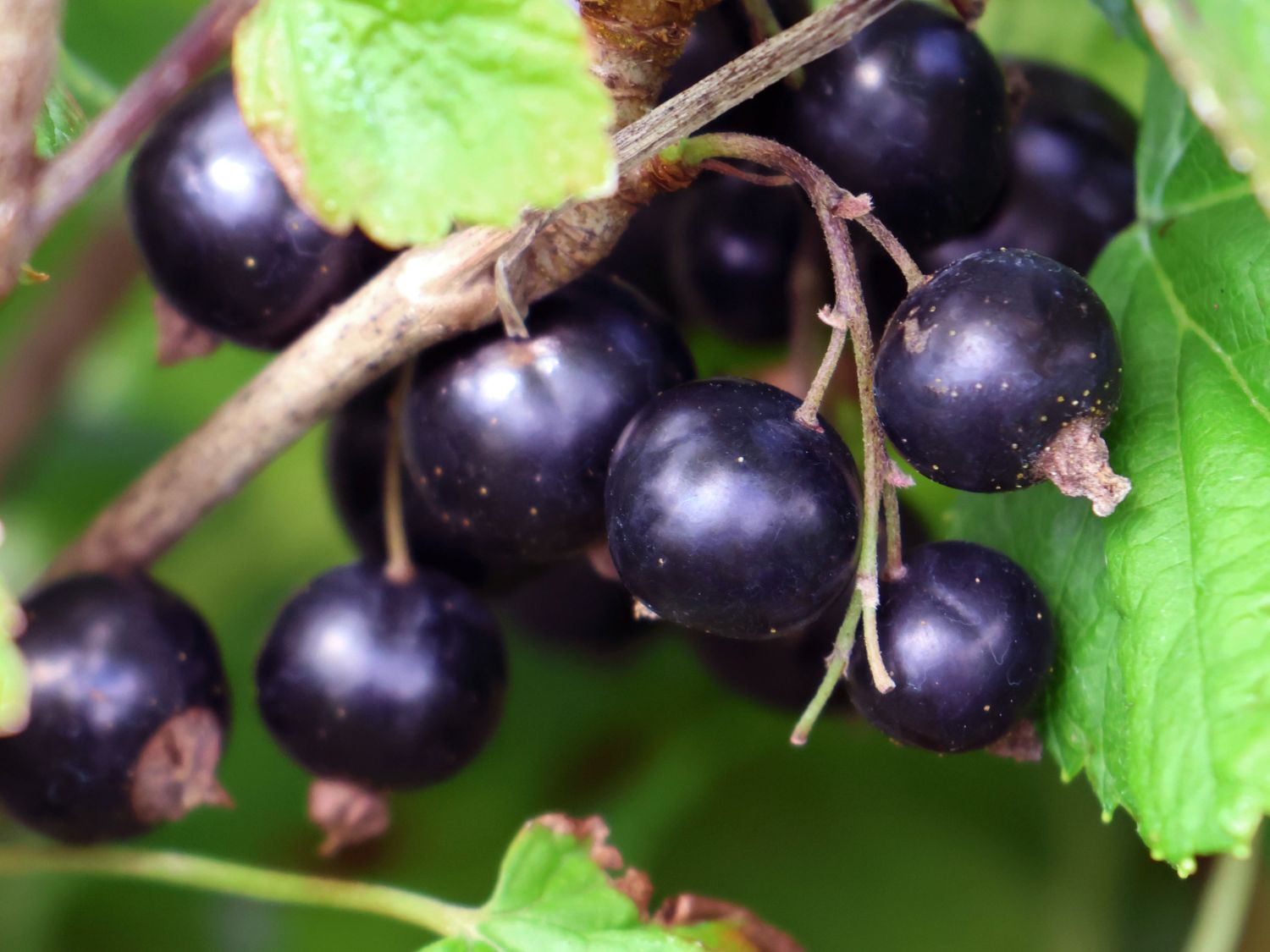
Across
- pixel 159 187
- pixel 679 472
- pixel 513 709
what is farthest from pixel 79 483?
pixel 679 472

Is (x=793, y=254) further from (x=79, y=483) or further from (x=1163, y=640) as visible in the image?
(x=79, y=483)

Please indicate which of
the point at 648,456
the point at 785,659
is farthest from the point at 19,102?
the point at 785,659

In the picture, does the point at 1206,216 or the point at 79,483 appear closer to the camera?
the point at 1206,216

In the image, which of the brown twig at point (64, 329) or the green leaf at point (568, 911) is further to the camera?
the brown twig at point (64, 329)

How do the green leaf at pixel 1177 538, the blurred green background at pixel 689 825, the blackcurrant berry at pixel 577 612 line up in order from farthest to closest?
the blurred green background at pixel 689 825 < the blackcurrant berry at pixel 577 612 < the green leaf at pixel 1177 538

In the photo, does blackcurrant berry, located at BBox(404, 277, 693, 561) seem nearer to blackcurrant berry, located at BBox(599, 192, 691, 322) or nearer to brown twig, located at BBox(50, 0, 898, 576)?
brown twig, located at BBox(50, 0, 898, 576)

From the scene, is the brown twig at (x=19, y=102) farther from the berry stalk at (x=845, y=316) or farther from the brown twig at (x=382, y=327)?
the berry stalk at (x=845, y=316)

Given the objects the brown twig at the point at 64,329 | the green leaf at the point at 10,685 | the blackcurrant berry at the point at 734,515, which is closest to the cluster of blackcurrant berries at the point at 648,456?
the blackcurrant berry at the point at 734,515
